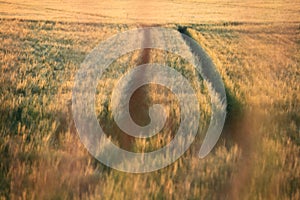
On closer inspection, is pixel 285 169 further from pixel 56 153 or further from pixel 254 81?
pixel 254 81

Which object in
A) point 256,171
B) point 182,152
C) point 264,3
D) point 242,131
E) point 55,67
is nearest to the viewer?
point 256,171

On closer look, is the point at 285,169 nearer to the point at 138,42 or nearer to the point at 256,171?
the point at 256,171

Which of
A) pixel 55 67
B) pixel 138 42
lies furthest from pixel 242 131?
pixel 138 42

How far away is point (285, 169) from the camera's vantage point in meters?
4.01

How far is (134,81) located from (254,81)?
8.09 feet

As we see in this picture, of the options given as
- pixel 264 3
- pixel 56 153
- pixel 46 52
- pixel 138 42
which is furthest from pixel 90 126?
pixel 264 3

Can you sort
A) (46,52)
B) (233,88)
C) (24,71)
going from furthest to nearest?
(46,52)
(24,71)
(233,88)

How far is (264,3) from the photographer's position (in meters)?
46.7

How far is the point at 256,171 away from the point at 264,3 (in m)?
45.7

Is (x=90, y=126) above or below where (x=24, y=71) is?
below

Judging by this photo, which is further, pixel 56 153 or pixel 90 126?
pixel 90 126

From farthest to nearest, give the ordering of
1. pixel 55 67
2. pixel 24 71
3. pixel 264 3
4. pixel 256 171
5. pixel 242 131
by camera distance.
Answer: pixel 264 3, pixel 55 67, pixel 24 71, pixel 242 131, pixel 256 171

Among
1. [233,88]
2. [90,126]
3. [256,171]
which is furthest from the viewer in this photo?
[233,88]

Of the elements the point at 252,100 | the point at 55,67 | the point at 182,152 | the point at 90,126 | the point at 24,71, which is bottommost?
the point at 182,152
